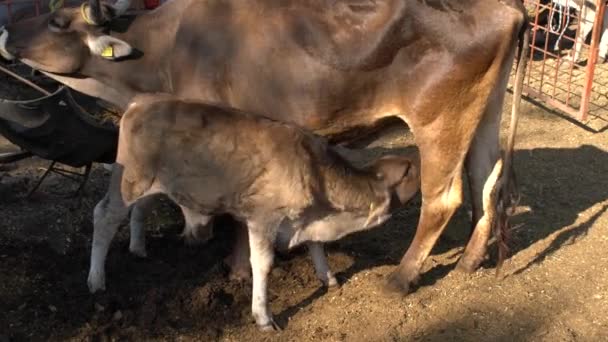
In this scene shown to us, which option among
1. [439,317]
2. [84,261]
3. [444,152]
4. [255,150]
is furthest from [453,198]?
[84,261]

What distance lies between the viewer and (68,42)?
685 centimetres

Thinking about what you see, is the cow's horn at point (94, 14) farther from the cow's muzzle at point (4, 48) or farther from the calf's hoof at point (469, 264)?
the calf's hoof at point (469, 264)

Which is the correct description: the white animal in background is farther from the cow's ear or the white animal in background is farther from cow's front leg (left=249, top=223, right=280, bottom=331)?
cow's front leg (left=249, top=223, right=280, bottom=331)

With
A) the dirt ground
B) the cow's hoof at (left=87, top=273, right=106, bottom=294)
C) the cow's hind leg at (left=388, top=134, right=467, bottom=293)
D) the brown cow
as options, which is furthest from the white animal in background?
the cow's hoof at (left=87, top=273, right=106, bottom=294)

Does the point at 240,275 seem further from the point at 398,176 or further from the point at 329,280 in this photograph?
the point at 398,176

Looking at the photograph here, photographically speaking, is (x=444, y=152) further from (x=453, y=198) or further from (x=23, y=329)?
(x=23, y=329)

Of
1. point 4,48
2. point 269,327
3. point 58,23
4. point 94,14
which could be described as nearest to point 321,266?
point 269,327

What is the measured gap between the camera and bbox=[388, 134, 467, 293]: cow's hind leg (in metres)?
6.17

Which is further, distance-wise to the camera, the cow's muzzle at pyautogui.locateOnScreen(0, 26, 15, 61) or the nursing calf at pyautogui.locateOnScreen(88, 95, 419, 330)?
the cow's muzzle at pyautogui.locateOnScreen(0, 26, 15, 61)

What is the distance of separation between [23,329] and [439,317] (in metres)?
2.72

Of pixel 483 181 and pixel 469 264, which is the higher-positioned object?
pixel 483 181

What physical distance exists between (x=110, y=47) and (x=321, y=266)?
7.38ft

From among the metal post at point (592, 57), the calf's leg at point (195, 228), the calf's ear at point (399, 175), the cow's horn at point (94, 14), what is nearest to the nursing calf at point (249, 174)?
the calf's ear at point (399, 175)

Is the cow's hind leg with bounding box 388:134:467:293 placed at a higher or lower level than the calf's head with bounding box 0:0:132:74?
lower
